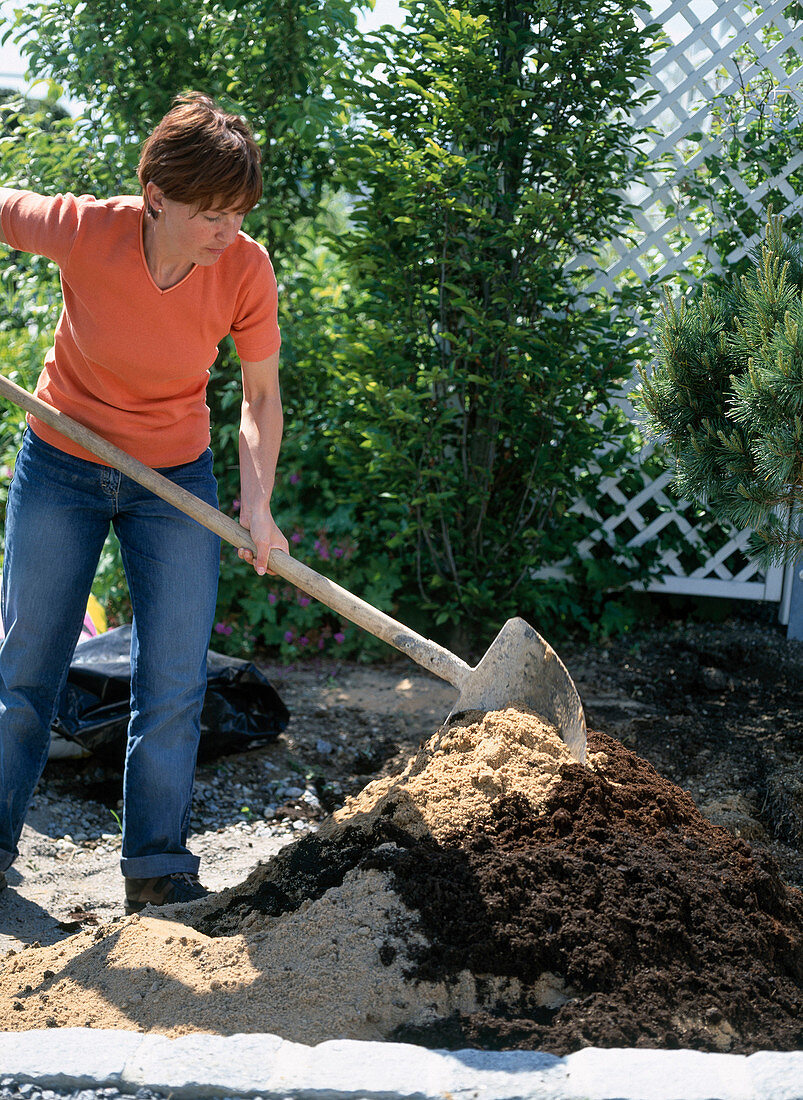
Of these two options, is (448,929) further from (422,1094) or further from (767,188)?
(767,188)

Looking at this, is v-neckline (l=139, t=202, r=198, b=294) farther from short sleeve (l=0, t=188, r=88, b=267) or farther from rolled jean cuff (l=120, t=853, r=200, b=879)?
rolled jean cuff (l=120, t=853, r=200, b=879)

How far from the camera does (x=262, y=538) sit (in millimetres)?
2348

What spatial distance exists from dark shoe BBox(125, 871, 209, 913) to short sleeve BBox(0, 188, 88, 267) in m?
1.45

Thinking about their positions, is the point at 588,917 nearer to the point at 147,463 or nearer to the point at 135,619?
the point at 135,619

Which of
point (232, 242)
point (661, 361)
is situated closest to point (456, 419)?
point (661, 361)

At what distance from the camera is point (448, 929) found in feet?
6.08

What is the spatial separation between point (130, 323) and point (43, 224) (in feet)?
0.88

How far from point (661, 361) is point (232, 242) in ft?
4.52

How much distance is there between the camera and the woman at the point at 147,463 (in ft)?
7.01

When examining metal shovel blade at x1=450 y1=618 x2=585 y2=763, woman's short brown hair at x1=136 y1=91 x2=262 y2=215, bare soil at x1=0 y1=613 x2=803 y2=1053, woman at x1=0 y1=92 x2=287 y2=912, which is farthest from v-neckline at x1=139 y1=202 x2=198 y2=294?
bare soil at x1=0 y1=613 x2=803 y2=1053

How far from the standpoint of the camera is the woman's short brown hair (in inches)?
77.3

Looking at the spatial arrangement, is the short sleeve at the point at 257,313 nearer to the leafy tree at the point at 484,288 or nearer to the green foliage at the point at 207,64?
the leafy tree at the point at 484,288

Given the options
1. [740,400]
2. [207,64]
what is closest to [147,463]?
[740,400]

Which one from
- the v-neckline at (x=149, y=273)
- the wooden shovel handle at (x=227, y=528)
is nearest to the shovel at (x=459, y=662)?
the wooden shovel handle at (x=227, y=528)
